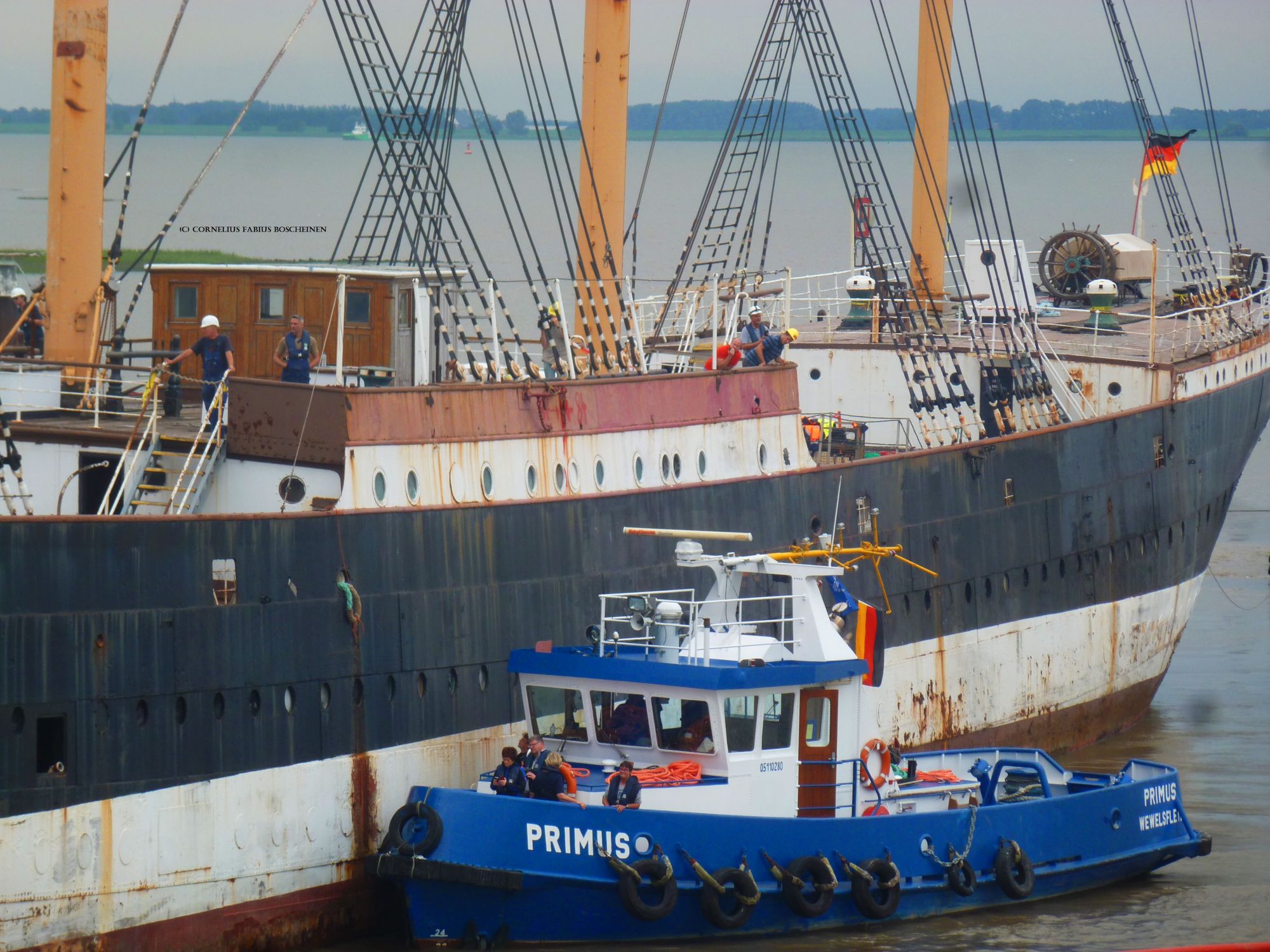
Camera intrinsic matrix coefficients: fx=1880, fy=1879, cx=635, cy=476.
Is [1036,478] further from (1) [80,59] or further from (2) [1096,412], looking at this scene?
(1) [80,59]

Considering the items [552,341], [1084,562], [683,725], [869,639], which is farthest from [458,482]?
[1084,562]

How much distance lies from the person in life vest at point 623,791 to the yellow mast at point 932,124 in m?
18.3

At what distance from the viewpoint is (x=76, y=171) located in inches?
719

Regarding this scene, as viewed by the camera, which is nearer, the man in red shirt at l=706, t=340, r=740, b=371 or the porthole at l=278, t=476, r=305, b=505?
the porthole at l=278, t=476, r=305, b=505

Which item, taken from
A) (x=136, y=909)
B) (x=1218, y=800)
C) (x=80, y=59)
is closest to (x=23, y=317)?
(x=80, y=59)

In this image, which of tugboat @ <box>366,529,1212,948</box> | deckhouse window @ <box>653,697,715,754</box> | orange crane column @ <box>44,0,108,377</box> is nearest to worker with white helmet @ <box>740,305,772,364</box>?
tugboat @ <box>366,529,1212,948</box>

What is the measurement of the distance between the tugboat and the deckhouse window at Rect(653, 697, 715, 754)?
16mm

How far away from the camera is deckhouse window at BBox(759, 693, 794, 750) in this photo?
16.9 metres

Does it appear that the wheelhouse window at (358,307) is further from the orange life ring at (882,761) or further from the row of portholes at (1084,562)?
the row of portholes at (1084,562)

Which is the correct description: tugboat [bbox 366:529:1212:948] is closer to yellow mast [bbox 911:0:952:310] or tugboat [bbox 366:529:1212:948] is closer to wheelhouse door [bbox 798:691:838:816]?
wheelhouse door [bbox 798:691:838:816]

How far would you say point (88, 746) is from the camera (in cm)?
1490

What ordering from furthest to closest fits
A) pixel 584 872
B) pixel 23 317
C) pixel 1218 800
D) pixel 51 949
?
pixel 1218 800 < pixel 23 317 < pixel 584 872 < pixel 51 949

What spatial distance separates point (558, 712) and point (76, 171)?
7.05 m

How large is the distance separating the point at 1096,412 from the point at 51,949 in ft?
60.6
